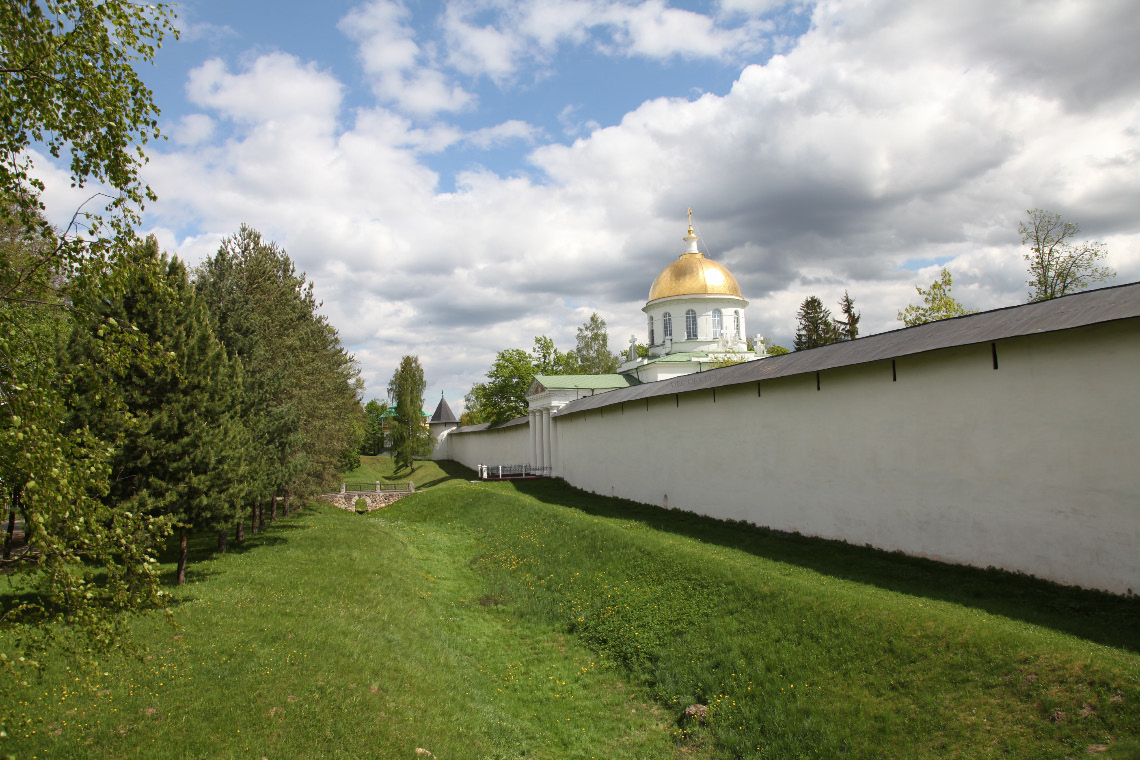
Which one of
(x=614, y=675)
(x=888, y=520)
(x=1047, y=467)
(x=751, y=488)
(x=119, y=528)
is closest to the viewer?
(x=119, y=528)

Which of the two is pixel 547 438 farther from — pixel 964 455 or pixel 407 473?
pixel 964 455

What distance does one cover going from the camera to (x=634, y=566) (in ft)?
45.9

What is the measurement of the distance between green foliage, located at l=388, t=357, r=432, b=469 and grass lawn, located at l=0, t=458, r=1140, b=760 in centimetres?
3759

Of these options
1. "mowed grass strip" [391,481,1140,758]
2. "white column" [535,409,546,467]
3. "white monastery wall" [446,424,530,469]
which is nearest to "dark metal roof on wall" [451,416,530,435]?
"white monastery wall" [446,424,530,469]

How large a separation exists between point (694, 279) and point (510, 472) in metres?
16.1

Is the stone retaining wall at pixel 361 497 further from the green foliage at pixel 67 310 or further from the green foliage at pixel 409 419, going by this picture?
the green foliage at pixel 67 310

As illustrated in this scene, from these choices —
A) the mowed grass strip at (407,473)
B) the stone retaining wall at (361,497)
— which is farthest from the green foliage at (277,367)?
the mowed grass strip at (407,473)

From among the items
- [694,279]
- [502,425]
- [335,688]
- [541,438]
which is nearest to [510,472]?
[541,438]

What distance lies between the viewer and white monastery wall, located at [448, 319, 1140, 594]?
9.11 metres

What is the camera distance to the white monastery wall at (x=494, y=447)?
42178 mm

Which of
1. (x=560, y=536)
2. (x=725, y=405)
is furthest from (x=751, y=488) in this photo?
(x=560, y=536)

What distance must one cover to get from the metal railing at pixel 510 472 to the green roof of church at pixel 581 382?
15.7ft

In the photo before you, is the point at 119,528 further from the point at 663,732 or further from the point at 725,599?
the point at 725,599

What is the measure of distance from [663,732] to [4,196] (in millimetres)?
9347
